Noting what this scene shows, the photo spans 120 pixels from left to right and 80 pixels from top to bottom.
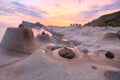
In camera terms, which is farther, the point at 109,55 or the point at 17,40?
the point at 17,40

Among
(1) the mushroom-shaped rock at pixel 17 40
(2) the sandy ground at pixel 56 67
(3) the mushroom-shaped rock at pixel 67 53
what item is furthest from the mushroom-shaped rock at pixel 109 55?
(1) the mushroom-shaped rock at pixel 17 40

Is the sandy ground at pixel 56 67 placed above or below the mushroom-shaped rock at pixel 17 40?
below

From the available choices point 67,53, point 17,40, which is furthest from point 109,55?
point 17,40

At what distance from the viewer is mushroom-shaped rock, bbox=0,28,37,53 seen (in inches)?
201

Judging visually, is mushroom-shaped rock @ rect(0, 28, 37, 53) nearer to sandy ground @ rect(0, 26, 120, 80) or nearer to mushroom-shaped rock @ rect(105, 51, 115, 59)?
sandy ground @ rect(0, 26, 120, 80)

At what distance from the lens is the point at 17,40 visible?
5.15 meters

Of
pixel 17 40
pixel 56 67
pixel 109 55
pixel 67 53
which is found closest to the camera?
pixel 56 67

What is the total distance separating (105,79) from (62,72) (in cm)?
60

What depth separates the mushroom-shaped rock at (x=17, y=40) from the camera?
201 inches

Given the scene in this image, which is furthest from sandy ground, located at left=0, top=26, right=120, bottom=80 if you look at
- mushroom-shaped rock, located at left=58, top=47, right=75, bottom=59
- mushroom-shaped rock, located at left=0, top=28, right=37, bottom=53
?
mushroom-shaped rock, located at left=0, top=28, right=37, bottom=53

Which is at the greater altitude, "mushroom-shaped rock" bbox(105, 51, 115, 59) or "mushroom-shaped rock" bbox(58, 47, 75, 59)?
"mushroom-shaped rock" bbox(58, 47, 75, 59)

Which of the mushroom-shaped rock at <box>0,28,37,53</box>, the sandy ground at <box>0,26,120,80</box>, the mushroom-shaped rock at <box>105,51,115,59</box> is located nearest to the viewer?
the sandy ground at <box>0,26,120,80</box>

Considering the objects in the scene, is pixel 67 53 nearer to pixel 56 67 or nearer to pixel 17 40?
pixel 56 67

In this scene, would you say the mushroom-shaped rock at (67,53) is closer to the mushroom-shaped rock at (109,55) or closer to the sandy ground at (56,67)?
the sandy ground at (56,67)
